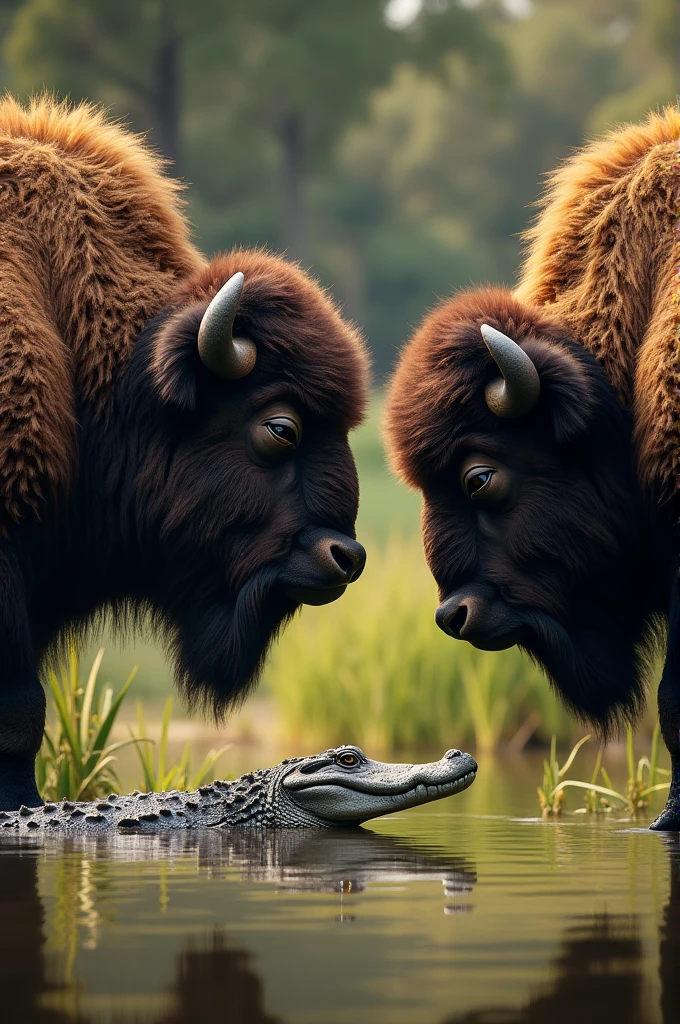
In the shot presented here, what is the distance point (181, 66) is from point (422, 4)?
572 centimetres

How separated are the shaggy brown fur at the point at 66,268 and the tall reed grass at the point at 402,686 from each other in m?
4.58

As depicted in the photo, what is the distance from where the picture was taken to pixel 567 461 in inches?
218

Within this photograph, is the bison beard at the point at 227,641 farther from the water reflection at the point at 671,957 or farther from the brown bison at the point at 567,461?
the water reflection at the point at 671,957

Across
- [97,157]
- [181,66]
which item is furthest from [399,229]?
[97,157]

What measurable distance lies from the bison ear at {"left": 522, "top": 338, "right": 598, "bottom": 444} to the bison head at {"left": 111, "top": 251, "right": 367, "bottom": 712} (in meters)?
0.73

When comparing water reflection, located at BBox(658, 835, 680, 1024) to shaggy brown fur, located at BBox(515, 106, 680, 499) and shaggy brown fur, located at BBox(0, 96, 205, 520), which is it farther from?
shaggy brown fur, located at BBox(0, 96, 205, 520)

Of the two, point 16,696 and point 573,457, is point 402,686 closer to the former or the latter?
point 573,457

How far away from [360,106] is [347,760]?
81.2ft

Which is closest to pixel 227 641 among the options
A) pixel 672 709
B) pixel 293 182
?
pixel 672 709

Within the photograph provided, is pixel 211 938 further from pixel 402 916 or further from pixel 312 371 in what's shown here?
pixel 312 371

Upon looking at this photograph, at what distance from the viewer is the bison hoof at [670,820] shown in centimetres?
532

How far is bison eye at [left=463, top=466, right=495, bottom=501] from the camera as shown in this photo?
5.45m

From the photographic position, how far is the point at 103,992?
2730 mm

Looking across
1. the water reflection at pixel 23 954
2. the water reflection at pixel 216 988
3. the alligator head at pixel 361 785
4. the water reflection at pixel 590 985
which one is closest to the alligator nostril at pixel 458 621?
the alligator head at pixel 361 785
